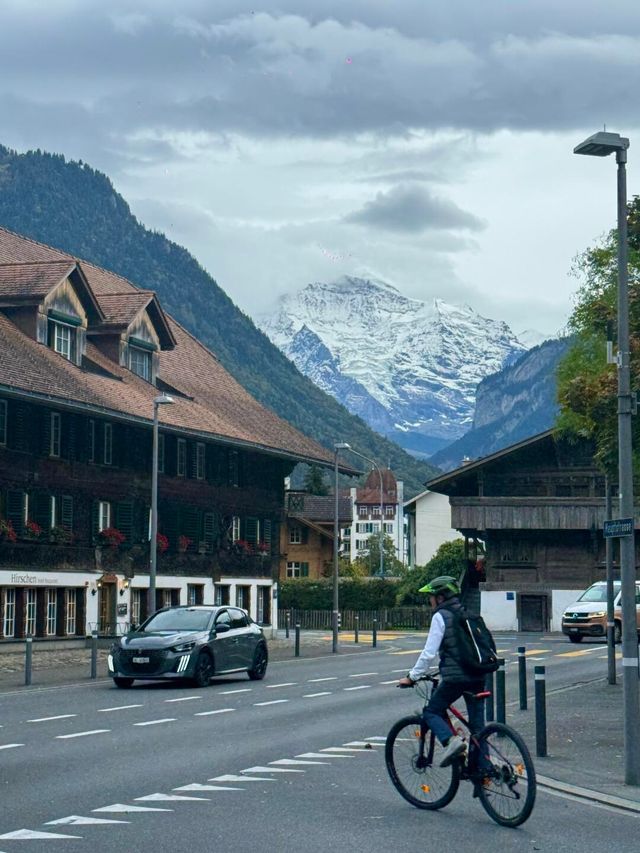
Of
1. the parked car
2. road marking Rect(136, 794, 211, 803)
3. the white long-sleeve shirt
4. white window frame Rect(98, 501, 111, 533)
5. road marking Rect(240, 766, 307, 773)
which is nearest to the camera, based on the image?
the white long-sleeve shirt

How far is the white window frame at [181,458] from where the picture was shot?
5334 cm

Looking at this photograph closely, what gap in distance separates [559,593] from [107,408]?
110ft

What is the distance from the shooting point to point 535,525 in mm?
72000

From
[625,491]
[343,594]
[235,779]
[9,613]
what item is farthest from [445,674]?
[343,594]

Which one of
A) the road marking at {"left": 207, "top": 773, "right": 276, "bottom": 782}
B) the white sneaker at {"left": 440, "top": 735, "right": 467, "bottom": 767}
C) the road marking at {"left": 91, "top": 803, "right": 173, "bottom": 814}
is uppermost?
the white sneaker at {"left": 440, "top": 735, "right": 467, "bottom": 767}

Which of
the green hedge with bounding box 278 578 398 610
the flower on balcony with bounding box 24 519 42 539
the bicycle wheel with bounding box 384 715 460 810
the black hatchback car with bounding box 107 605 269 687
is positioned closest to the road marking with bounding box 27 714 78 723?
the black hatchback car with bounding box 107 605 269 687

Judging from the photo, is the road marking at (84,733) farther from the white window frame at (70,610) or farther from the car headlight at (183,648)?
the white window frame at (70,610)

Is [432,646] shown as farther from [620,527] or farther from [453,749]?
[620,527]

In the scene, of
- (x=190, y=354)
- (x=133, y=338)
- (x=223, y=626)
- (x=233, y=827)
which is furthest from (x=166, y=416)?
(x=233, y=827)

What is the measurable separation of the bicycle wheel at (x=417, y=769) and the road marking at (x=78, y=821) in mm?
2362

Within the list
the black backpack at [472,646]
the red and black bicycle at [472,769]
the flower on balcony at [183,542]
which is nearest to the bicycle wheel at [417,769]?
the red and black bicycle at [472,769]

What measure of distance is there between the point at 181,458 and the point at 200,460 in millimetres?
1256

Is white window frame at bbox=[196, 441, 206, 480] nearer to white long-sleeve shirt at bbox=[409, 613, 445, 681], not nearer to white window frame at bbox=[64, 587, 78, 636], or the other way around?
white window frame at bbox=[64, 587, 78, 636]

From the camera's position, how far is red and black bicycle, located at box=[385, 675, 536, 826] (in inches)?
465
